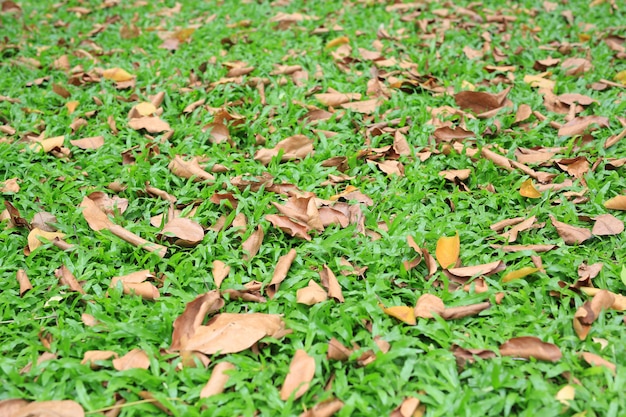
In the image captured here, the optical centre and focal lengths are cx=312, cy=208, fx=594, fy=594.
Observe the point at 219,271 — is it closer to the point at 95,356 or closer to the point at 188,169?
the point at 95,356

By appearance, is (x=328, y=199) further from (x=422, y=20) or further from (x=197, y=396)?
(x=422, y=20)

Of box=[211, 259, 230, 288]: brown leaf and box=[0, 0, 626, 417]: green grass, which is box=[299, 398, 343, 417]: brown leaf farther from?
box=[211, 259, 230, 288]: brown leaf

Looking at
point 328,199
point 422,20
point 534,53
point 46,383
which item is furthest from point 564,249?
point 422,20

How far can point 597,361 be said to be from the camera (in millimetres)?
1646

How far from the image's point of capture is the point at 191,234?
2193mm

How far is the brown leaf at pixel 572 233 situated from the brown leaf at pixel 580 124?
79cm

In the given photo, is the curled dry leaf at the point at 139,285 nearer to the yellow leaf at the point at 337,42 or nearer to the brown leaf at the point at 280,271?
the brown leaf at the point at 280,271

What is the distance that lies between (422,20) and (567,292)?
2843 mm

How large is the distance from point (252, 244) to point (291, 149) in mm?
719

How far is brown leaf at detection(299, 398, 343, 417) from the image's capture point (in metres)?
1.53

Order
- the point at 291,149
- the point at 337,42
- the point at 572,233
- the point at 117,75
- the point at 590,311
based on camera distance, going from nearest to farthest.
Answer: the point at 590,311, the point at 572,233, the point at 291,149, the point at 117,75, the point at 337,42

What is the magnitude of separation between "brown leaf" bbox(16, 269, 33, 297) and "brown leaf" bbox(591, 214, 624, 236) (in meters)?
1.99

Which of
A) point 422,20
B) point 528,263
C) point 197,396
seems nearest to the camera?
point 197,396

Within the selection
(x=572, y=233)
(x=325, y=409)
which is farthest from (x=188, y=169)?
(x=572, y=233)
